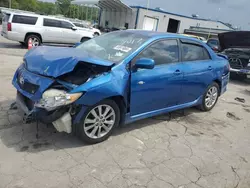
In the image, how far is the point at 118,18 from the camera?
38156 millimetres

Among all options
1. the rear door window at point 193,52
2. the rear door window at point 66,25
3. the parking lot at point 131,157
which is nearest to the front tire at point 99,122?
the parking lot at point 131,157

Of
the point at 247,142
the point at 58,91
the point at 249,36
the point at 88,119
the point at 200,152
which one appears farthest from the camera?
the point at 249,36

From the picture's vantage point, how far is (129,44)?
3.87m

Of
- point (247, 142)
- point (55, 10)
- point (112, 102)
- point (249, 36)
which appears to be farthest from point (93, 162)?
point (55, 10)

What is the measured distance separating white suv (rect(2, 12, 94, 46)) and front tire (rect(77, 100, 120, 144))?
10.0 meters

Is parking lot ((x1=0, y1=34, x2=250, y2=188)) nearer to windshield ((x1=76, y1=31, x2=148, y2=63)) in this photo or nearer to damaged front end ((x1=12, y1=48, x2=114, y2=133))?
damaged front end ((x1=12, y1=48, x2=114, y2=133))

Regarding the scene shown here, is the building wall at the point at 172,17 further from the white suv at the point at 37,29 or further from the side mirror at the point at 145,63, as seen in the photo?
the side mirror at the point at 145,63

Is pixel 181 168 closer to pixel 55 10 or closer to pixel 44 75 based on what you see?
pixel 44 75

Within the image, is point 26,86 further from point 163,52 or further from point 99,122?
point 163,52

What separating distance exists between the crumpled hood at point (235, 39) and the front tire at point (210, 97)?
5.04 metres

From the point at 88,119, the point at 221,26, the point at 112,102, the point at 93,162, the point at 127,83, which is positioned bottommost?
the point at 93,162

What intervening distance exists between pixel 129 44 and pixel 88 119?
1.44m

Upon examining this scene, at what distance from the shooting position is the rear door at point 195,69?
4438mm

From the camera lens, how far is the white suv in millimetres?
11469
